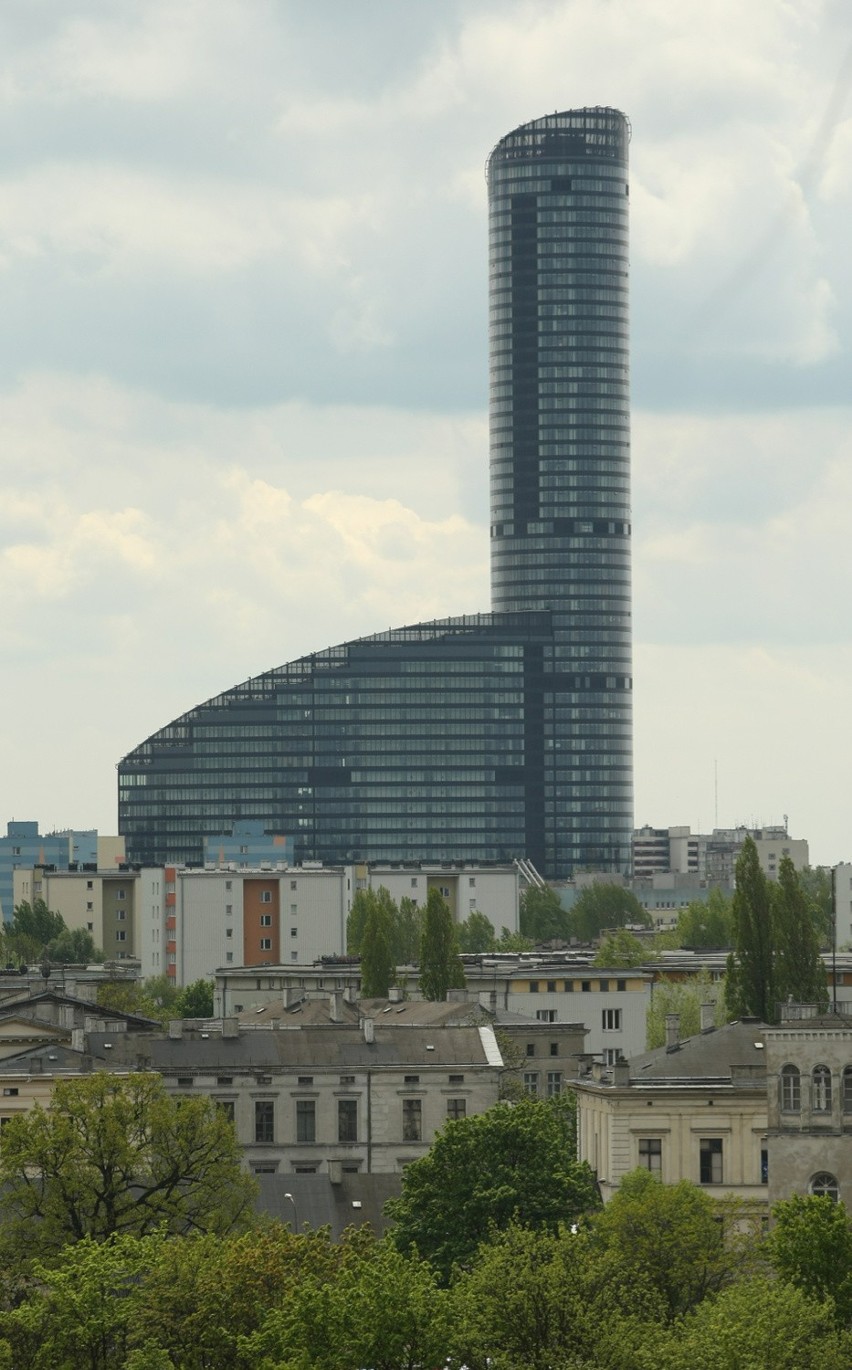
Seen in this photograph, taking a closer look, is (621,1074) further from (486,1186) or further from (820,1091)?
(486,1186)

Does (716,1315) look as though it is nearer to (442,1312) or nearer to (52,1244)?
(442,1312)

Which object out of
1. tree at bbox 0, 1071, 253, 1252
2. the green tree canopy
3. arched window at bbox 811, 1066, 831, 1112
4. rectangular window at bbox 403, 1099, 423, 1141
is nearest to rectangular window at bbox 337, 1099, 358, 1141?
rectangular window at bbox 403, 1099, 423, 1141

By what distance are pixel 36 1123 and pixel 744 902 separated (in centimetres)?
6730

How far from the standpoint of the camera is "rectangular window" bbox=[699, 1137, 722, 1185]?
9638cm

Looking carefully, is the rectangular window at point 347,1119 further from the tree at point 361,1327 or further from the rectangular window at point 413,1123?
the tree at point 361,1327

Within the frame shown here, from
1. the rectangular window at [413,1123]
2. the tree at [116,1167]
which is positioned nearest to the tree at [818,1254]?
the tree at [116,1167]

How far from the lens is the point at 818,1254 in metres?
72.4

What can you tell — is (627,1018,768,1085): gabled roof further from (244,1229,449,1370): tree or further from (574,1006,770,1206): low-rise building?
(244,1229,449,1370): tree

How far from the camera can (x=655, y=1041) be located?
156750 mm

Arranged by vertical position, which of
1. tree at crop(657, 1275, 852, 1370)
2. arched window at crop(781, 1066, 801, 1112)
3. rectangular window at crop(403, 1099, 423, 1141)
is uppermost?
arched window at crop(781, 1066, 801, 1112)

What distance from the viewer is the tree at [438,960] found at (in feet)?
564

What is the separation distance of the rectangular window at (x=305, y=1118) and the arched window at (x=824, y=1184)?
29.6 m

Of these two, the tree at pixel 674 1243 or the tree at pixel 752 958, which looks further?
the tree at pixel 752 958

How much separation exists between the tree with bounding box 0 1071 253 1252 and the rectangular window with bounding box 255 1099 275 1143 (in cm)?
2419
